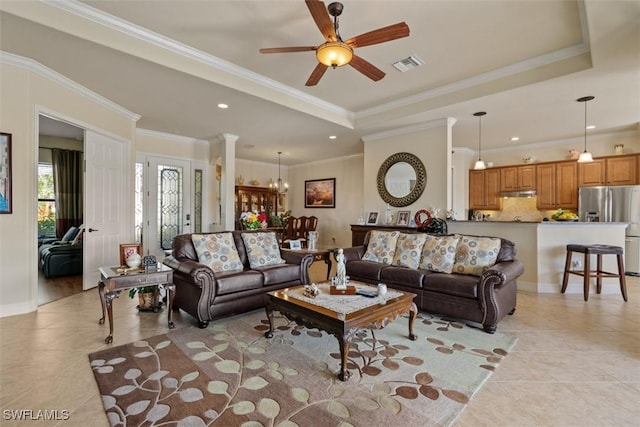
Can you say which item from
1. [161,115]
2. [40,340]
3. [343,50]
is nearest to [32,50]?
[161,115]

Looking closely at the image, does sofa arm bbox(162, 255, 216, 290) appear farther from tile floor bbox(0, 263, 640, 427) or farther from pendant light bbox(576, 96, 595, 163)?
pendant light bbox(576, 96, 595, 163)

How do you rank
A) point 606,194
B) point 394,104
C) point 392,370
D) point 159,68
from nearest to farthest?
point 392,370, point 159,68, point 394,104, point 606,194

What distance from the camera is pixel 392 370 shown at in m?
2.21

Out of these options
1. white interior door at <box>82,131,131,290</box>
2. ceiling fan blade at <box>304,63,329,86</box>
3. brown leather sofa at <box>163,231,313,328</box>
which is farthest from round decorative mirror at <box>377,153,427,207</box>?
white interior door at <box>82,131,131,290</box>

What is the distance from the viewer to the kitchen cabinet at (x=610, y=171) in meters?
5.71

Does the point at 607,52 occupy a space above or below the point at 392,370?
above

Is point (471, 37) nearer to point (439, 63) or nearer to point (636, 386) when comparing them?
point (439, 63)

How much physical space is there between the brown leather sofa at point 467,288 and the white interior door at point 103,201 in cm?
405

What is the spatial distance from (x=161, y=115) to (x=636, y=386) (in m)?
6.32

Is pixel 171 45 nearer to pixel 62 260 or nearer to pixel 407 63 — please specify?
pixel 407 63

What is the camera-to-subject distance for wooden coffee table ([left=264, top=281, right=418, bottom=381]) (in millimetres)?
2098

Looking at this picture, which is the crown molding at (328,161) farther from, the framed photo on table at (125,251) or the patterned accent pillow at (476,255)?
the framed photo on table at (125,251)

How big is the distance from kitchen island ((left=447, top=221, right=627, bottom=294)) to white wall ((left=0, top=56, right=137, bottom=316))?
6459mm

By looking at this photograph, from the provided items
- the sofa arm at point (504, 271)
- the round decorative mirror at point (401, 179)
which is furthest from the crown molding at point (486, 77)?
the sofa arm at point (504, 271)
